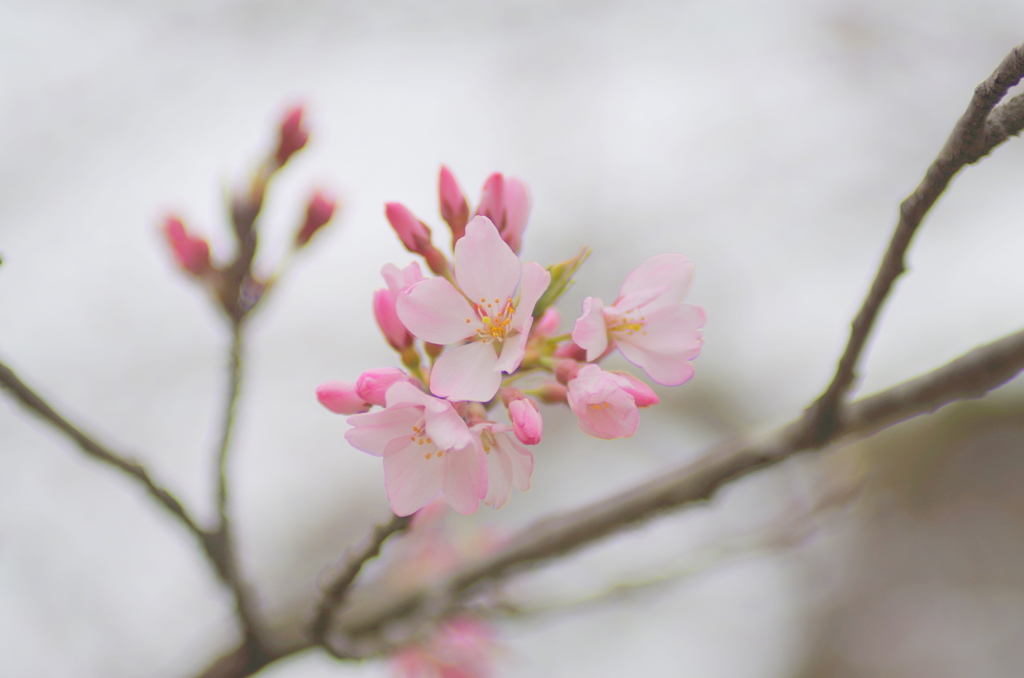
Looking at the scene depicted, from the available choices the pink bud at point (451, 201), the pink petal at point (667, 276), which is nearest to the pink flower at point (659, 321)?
the pink petal at point (667, 276)

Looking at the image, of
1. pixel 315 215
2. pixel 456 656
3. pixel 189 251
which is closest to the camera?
pixel 189 251

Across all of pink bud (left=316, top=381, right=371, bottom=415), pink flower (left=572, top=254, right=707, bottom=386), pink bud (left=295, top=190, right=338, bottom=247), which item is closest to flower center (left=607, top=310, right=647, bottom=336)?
pink flower (left=572, top=254, right=707, bottom=386)

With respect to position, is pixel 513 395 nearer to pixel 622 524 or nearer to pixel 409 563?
pixel 622 524

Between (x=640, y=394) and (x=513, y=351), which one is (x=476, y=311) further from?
(x=640, y=394)

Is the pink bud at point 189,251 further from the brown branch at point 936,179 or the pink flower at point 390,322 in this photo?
the brown branch at point 936,179

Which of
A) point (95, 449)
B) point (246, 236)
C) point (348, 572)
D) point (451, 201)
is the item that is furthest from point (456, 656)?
point (451, 201)

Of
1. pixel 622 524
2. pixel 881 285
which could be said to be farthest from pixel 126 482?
pixel 881 285
